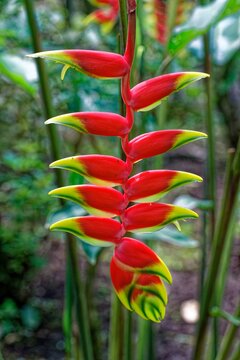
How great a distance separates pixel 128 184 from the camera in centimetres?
27

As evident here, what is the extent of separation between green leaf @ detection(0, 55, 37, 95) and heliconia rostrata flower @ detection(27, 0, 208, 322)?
270 millimetres

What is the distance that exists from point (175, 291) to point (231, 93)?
1.91 feet

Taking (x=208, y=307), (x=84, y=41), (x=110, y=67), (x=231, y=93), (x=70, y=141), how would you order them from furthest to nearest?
1. (x=231, y=93)
2. (x=70, y=141)
3. (x=84, y=41)
4. (x=208, y=307)
5. (x=110, y=67)

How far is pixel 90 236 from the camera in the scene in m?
0.27

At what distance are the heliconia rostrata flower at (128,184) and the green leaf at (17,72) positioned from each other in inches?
10.6

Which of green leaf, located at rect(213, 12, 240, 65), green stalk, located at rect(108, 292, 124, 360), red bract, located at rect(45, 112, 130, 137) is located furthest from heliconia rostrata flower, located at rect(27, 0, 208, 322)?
green leaf, located at rect(213, 12, 240, 65)

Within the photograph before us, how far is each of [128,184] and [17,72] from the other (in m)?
0.29

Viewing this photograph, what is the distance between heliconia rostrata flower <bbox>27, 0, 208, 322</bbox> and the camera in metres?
0.26

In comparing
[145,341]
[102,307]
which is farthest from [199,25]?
[102,307]

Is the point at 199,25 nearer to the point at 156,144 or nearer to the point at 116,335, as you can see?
the point at 156,144

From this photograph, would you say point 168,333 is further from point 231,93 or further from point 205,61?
point 205,61

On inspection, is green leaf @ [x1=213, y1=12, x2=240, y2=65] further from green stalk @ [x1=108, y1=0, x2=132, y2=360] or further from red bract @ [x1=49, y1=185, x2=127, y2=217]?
red bract @ [x1=49, y1=185, x2=127, y2=217]

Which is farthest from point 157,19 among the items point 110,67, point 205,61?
point 110,67

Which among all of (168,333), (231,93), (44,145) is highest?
(231,93)
